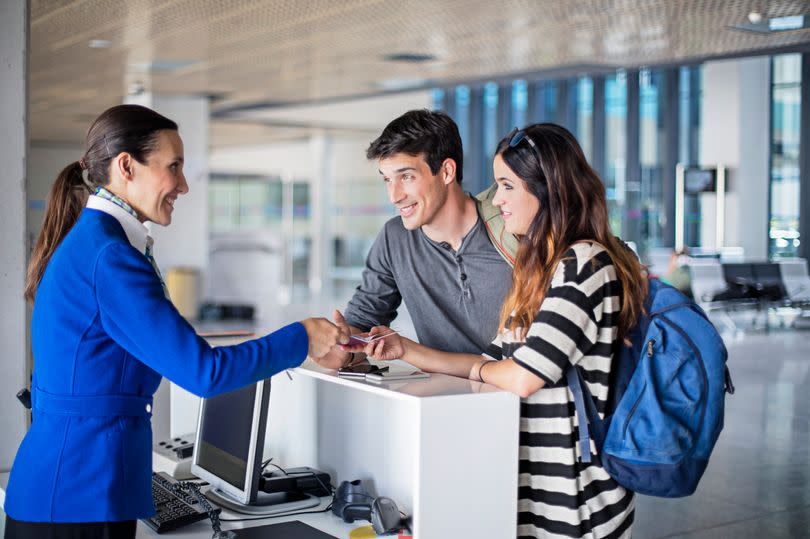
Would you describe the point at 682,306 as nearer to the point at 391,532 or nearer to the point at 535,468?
the point at 535,468

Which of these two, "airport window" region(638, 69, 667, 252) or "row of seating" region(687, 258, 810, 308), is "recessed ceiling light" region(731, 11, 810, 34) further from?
"airport window" region(638, 69, 667, 252)

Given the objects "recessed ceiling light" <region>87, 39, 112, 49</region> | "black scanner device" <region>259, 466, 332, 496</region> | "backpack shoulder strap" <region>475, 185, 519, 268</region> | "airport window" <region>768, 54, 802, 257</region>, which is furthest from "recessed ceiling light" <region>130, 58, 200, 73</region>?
"airport window" <region>768, 54, 802, 257</region>

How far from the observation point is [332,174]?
23109mm

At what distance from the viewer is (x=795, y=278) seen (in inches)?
606

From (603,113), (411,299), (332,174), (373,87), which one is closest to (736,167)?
(603,113)

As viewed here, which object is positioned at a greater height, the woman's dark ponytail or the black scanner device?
the woman's dark ponytail

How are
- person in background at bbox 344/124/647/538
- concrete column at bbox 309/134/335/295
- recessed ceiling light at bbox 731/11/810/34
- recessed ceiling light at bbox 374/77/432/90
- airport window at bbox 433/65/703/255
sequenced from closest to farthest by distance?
person in background at bbox 344/124/647/538 → recessed ceiling light at bbox 731/11/810/34 → recessed ceiling light at bbox 374/77/432/90 → airport window at bbox 433/65/703/255 → concrete column at bbox 309/134/335/295

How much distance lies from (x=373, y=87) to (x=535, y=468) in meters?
11.6

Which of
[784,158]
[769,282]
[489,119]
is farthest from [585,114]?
[769,282]

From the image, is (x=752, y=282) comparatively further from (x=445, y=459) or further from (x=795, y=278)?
(x=445, y=459)

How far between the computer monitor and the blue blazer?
1.96ft

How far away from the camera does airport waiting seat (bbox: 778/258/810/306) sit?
14923 millimetres

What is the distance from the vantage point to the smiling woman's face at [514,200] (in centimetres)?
218

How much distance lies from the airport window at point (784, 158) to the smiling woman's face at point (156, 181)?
55.5 ft
